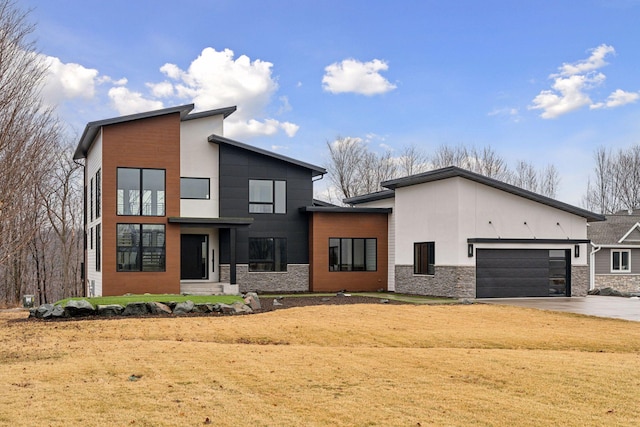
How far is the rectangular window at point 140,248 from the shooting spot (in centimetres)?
2406

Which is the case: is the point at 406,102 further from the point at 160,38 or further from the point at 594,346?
the point at 594,346

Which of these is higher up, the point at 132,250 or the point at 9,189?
the point at 9,189

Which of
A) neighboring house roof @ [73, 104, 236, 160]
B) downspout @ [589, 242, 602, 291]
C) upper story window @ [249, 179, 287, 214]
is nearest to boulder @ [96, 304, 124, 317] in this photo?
neighboring house roof @ [73, 104, 236, 160]

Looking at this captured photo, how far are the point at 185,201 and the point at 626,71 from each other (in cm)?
1893

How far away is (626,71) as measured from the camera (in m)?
26.8

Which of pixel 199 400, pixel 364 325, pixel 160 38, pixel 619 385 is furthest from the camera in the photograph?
pixel 160 38

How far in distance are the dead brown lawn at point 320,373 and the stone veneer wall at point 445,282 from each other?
765 centimetres

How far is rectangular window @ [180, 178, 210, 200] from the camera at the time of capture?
26438 millimetres

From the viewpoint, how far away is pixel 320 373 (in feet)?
30.8

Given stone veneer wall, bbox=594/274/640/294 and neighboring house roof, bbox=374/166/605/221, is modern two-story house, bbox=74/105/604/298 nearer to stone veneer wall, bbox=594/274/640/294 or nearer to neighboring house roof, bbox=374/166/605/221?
neighboring house roof, bbox=374/166/605/221

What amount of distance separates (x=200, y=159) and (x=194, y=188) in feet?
4.00

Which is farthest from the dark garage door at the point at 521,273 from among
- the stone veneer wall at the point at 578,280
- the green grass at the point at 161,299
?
the green grass at the point at 161,299

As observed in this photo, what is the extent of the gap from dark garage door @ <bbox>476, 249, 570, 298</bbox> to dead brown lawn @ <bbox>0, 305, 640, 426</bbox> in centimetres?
810

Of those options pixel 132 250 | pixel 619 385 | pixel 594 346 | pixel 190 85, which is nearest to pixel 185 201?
pixel 132 250
